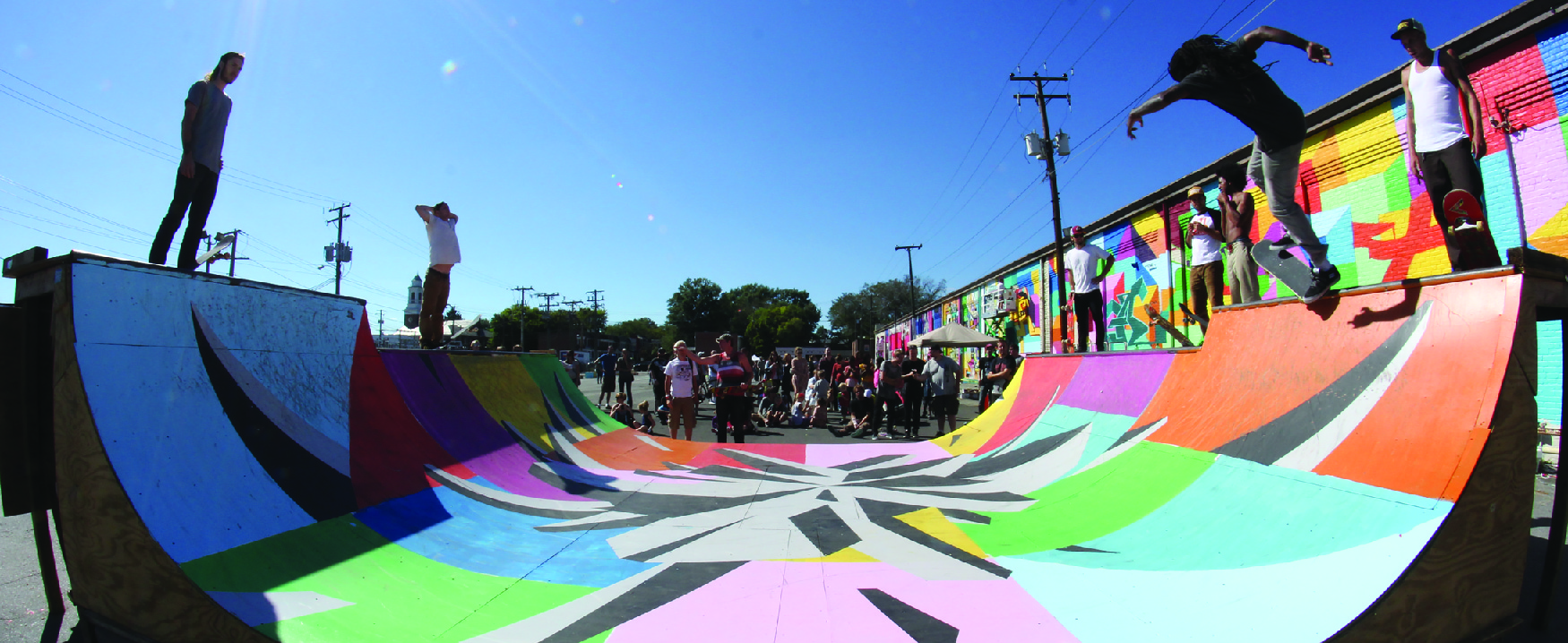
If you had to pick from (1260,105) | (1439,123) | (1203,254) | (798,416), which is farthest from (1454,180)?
(798,416)

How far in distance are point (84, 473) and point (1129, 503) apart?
4731 millimetres

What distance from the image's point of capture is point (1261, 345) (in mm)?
3709

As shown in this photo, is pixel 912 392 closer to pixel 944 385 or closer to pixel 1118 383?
pixel 944 385

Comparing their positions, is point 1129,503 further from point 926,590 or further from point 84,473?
point 84,473

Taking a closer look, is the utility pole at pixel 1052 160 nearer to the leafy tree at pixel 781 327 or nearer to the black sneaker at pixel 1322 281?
the black sneaker at pixel 1322 281

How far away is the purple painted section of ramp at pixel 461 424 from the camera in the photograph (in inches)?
182

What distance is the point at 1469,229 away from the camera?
113 inches

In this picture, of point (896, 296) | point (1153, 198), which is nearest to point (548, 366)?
point (1153, 198)

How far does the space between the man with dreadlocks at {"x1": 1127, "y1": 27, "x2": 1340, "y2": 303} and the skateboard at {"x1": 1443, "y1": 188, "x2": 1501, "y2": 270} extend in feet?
1.53

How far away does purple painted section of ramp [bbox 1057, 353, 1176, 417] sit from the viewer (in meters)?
4.79

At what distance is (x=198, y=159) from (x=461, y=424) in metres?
2.51

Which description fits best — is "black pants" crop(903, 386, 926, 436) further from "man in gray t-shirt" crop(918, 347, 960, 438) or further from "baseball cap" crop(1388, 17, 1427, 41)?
"baseball cap" crop(1388, 17, 1427, 41)

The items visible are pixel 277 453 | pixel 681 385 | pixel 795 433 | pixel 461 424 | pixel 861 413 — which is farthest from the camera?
pixel 861 413

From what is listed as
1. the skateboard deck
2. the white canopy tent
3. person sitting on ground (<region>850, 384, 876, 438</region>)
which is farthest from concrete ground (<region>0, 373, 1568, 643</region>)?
the white canopy tent
